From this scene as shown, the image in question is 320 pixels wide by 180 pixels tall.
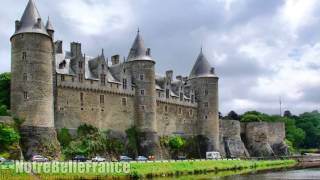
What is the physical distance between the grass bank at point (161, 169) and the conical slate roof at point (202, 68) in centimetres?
1659

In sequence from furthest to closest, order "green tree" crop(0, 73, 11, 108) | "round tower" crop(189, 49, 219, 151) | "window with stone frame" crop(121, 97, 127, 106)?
"round tower" crop(189, 49, 219, 151) → "window with stone frame" crop(121, 97, 127, 106) → "green tree" crop(0, 73, 11, 108)

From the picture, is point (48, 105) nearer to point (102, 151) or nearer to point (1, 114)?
point (1, 114)

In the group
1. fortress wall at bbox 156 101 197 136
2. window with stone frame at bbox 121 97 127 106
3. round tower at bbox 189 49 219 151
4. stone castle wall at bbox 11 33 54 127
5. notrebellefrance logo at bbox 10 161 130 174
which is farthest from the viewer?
round tower at bbox 189 49 219 151

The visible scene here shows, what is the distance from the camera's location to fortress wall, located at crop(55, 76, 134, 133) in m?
55.7

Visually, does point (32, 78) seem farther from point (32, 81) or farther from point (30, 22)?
point (30, 22)

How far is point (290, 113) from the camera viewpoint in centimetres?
16025

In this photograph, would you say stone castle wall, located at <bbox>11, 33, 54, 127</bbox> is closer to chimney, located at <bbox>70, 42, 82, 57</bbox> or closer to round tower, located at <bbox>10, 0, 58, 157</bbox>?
round tower, located at <bbox>10, 0, 58, 157</bbox>

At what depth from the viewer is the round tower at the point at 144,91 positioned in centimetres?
6438

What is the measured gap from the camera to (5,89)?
56656 millimetres

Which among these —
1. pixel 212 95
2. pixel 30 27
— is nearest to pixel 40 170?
pixel 30 27

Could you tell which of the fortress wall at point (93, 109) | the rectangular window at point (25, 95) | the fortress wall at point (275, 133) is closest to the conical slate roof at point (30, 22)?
the rectangular window at point (25, 95)

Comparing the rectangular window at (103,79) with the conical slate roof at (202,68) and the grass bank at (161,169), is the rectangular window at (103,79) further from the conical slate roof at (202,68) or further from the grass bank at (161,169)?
the conical slate roof at (202,68)

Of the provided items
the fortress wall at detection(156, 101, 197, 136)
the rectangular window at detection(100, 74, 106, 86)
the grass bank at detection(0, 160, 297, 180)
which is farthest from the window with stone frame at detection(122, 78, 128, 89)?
the grass bank at detection(0, 160, 297, 180)

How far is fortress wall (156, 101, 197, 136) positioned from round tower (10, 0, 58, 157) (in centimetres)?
2191
